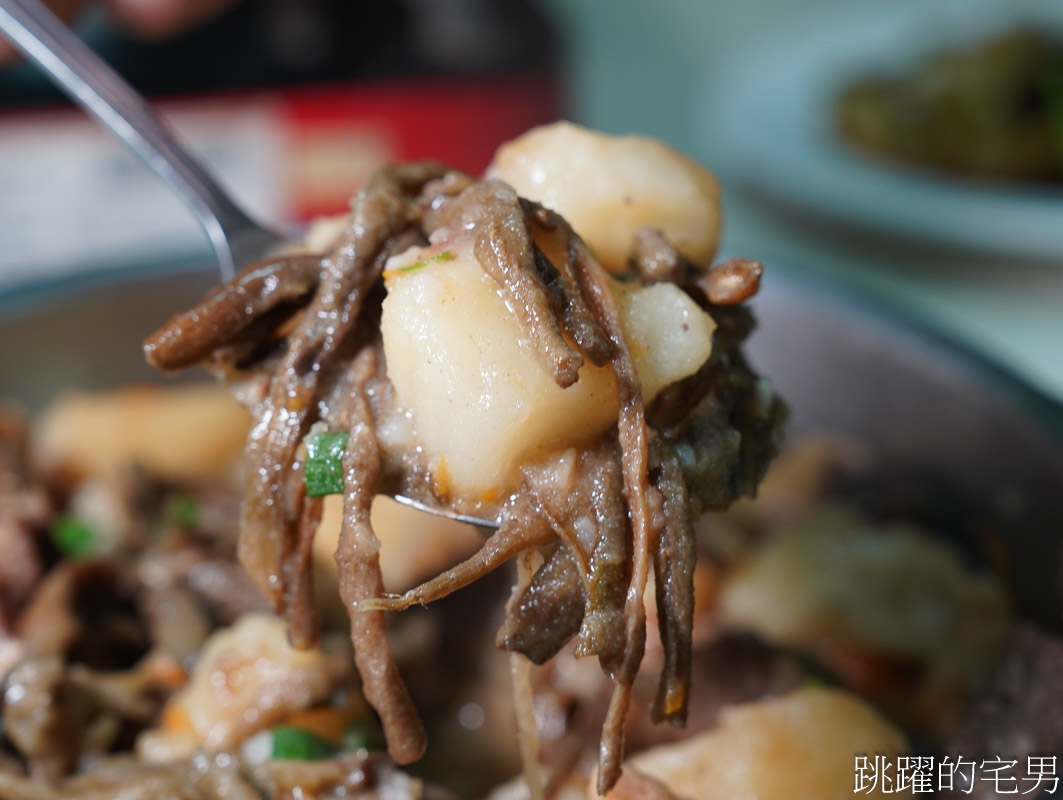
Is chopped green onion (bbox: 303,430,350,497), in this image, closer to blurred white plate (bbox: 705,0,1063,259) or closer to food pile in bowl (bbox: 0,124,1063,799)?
food pile in bowl (bbox: 0,124,1063,799)

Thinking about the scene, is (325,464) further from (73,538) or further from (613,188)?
(73,538)

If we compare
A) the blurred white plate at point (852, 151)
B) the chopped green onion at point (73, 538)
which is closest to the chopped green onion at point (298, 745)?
the chopped green onion at point (73, 538)

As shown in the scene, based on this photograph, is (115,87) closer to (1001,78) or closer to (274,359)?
(274,359)

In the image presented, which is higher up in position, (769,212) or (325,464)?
(325,464)

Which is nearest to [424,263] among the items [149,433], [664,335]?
[664,335]

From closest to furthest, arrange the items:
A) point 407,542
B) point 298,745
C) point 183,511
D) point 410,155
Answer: point 298,745 < point 407,542 < point 183,511 < point 410,155

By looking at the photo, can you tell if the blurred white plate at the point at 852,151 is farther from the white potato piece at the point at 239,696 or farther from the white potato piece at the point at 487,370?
the white potato piece at the point at 239,696

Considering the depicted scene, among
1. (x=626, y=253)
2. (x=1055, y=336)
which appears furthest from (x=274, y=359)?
(x=1055, y=336)
